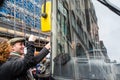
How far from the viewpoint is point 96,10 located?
3355 mm

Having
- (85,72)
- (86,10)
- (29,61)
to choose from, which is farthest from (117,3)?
(29,61)

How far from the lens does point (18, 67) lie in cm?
313

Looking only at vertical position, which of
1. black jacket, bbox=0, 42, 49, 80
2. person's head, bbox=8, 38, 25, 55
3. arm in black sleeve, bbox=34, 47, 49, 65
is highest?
person's head, bbox=8, 38, 25, 55

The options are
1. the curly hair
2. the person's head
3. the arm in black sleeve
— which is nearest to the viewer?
the curly hair

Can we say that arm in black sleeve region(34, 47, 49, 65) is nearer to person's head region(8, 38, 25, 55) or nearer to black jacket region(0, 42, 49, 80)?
black jacket region(0, 42, 49, 80)

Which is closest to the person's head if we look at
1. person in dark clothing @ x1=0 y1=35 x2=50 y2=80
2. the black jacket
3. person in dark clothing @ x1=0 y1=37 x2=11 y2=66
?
person in dark clothing @ x1=0 y1=35 x2=50 y2=80

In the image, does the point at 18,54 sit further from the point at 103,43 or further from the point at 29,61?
the point at 103,43

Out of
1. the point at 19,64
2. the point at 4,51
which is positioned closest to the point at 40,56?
the point at 19,64

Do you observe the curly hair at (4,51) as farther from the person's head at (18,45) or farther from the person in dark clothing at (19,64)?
the person's head at (18,45)

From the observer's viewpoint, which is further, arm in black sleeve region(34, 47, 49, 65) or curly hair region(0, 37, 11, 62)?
arm in black sleeve region(34, 47, 49, 65)

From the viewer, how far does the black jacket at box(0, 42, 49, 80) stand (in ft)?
10.1

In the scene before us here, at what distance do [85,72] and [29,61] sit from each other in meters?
0.51

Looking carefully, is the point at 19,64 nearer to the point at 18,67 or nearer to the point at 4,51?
the point at 18,67

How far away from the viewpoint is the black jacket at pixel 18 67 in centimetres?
309
